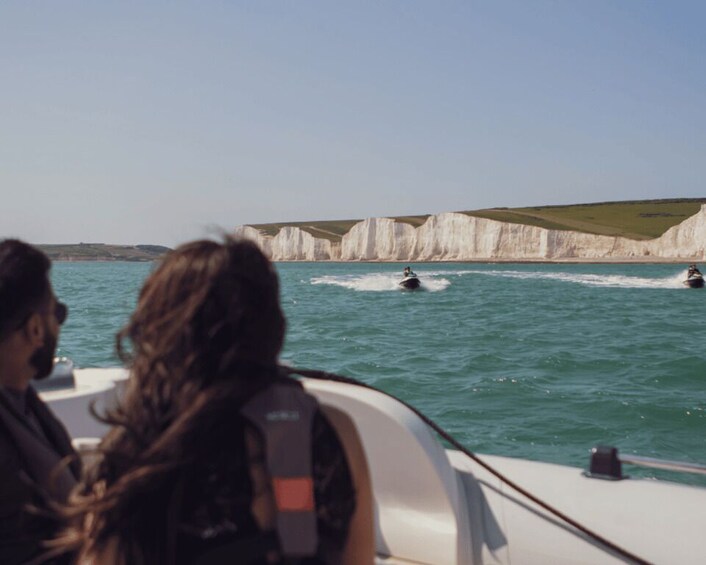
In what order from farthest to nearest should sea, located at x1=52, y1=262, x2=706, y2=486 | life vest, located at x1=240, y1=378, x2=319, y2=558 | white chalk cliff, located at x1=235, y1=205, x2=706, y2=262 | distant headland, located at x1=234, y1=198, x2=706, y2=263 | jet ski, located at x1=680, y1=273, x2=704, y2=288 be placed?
distant headland, located at x1=234, y1=198, x2=706, y2=263, white chalk cliff, located at x1=235, y1=205, x2=706, y2=262, jet ski, located at x1=680, y1=273, x2=704, y2=288, sea, located at x1=52, y1=262, x2=706, y2=486, life vest, located at x1=240, y1=378, x2=319, y2=558

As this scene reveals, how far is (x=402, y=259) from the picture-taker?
91500mm

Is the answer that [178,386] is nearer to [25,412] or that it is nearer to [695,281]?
[25,412]

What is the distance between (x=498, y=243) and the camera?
84.1m

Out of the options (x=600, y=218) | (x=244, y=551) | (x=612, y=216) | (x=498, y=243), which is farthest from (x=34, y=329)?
(x=612, y=216)

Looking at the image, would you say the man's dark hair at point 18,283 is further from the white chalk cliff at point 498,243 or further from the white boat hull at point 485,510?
the white chalk cliff at point 498,243

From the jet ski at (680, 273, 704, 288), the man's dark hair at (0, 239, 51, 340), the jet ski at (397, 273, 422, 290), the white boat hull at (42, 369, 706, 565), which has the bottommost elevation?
the jet ski at (397, 273, 422, 290)

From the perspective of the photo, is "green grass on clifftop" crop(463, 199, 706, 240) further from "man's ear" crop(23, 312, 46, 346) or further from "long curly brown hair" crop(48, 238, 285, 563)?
"long curly brown hair" crop(48, 238, 285, 563)

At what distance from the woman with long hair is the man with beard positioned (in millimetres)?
492

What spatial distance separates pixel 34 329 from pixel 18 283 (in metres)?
0.12

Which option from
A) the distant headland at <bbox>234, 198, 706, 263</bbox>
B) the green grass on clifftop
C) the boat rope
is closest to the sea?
the boat rope

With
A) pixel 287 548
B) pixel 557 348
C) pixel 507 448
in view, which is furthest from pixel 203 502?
pixel 557 348

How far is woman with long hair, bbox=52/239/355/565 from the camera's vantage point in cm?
103

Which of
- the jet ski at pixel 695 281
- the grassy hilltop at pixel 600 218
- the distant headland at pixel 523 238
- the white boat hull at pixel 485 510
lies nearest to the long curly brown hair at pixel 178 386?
the white boat hull at pixel 485 510

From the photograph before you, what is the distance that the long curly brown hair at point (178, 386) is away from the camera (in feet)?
3.43
